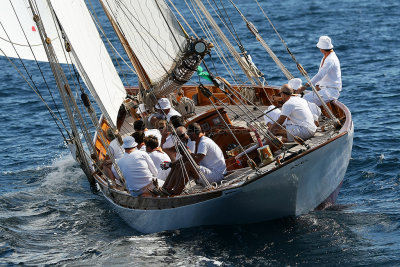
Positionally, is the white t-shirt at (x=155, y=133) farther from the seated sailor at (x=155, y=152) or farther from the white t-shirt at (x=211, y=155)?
the white t-shirt at (x=211, y=155)

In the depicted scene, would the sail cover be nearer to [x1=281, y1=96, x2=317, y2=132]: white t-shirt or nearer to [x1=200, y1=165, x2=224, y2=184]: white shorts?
[x1=281, y1=96, x2=317, y2=132]: white t-shirt

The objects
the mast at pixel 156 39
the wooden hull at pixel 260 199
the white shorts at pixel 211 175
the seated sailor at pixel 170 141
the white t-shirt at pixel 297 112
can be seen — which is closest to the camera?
the wooden hull at pixel 260 199

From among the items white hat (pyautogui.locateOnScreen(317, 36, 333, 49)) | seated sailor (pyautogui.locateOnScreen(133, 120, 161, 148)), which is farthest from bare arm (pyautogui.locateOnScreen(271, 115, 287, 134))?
white hat (pyautogui.locateOnScreen(317, 36, 333, 49))

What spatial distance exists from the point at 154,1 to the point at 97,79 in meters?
1.88

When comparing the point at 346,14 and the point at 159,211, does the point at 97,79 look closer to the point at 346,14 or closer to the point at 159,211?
the point at 159,211

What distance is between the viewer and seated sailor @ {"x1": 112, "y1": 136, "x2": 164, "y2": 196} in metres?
13.1

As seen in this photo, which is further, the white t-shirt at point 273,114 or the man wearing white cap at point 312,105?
the man wearing white cap at point 312,105

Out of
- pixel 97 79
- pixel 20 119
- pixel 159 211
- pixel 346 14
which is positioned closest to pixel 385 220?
pixel 159 211

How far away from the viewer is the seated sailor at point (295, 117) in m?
13.7

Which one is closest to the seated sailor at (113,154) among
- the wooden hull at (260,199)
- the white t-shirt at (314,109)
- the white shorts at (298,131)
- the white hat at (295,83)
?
the wooden hull at (260,199)

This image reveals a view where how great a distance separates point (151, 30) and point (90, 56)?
1.47m

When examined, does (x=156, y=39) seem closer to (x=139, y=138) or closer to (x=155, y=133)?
(x=155, y=133)

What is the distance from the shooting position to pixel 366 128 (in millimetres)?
19922

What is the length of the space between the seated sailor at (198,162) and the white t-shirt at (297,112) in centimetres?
151
